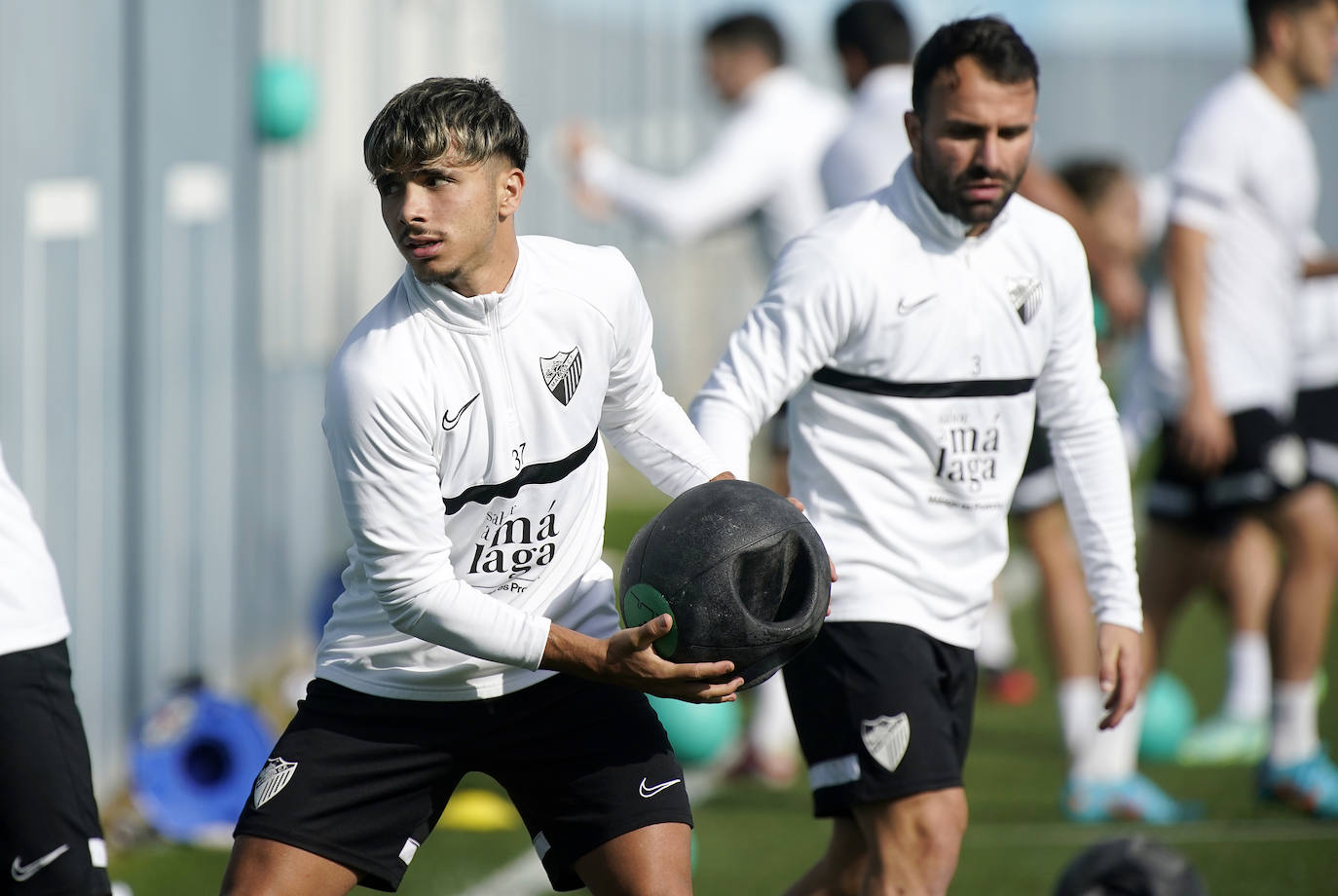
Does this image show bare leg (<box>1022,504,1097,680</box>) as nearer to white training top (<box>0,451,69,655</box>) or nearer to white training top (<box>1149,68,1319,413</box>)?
white training top (<box>1149,68,1319,413</box>)

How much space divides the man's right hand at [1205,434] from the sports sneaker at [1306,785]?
4.07ft

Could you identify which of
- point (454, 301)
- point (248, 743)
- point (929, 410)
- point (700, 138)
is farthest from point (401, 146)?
point (700, 138)

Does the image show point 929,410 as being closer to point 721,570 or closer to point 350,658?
point 721,570

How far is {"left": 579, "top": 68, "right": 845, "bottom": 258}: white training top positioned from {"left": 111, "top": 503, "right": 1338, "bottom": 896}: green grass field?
260cm

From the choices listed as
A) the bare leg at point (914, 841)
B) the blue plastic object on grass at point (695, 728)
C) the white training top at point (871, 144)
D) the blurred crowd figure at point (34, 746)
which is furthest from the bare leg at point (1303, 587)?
the blurred crowd figure at point (34, 746)

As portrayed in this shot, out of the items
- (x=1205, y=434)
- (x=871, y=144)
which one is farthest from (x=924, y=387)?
Answer: (x=1205, y=434)

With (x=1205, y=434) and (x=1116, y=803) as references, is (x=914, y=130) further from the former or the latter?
(x=1116, y=803)

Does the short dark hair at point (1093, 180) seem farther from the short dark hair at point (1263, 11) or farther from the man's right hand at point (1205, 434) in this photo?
the man's right hand at point (1205, 434)

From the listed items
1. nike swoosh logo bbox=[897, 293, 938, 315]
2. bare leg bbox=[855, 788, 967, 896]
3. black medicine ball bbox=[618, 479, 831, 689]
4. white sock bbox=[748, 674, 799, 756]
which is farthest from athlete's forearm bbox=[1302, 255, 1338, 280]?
black medicine ball bbox=[618, 479, 831, 689]

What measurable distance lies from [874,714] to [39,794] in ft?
6.44

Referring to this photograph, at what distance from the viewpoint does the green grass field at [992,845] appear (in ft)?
21.2

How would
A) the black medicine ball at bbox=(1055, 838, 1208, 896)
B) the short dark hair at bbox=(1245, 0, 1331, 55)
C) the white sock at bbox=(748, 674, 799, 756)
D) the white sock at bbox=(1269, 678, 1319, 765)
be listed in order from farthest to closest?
the white sock at bbox=(748, 674, 799, 756), the short dark hair at bbox=(1245, 0, 1331, 55), the white sock at bbox=(1269, 678, 1319, 765), the black medicine ball at bbox=(1055, 838, 1208, 896)

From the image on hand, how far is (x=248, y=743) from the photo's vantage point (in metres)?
7.38

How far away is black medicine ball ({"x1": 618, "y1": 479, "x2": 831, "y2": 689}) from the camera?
3854mm
